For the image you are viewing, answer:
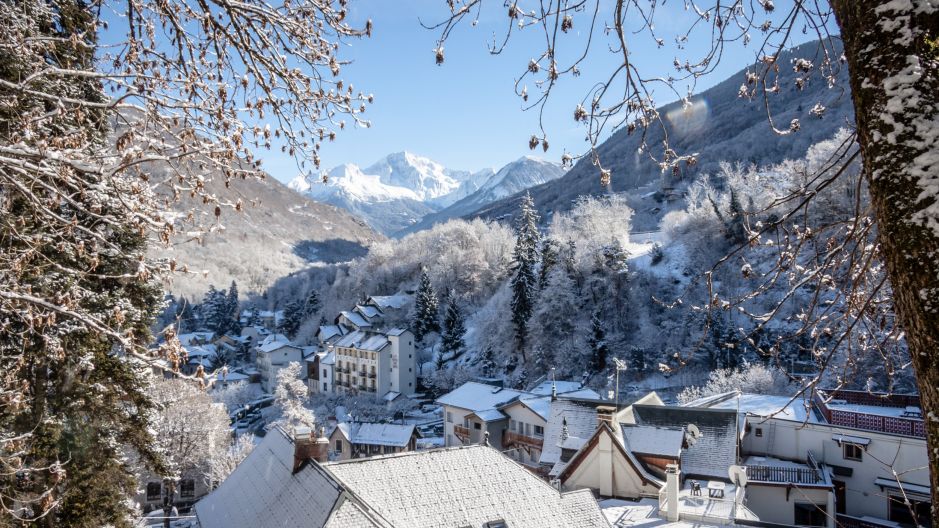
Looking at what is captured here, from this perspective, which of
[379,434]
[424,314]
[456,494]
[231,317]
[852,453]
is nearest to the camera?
[456,494]

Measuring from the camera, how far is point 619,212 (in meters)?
57.4

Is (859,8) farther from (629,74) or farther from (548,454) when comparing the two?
(548,454)

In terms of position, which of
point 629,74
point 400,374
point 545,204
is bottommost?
point 400,374

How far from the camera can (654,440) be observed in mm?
16359

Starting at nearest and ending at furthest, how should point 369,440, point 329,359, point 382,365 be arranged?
point 369,440
point 382,365
point 329,359

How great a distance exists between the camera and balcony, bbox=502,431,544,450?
92.5 feet

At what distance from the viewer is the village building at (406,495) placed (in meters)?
9.70

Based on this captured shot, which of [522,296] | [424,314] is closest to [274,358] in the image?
[424,314]

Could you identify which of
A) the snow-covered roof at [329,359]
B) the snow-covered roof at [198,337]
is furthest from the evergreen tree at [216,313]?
the snow-covered roof at [329,359]

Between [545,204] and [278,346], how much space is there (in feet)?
251

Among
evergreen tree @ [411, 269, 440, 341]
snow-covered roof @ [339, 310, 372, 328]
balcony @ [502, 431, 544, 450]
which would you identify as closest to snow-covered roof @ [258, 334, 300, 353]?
snow-covered roof @ [339, 310, 372, 328]

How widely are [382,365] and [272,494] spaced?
3540cm

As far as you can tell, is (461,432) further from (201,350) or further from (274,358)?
(201,350)

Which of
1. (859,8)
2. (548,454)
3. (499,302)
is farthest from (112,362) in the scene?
(499,302)
